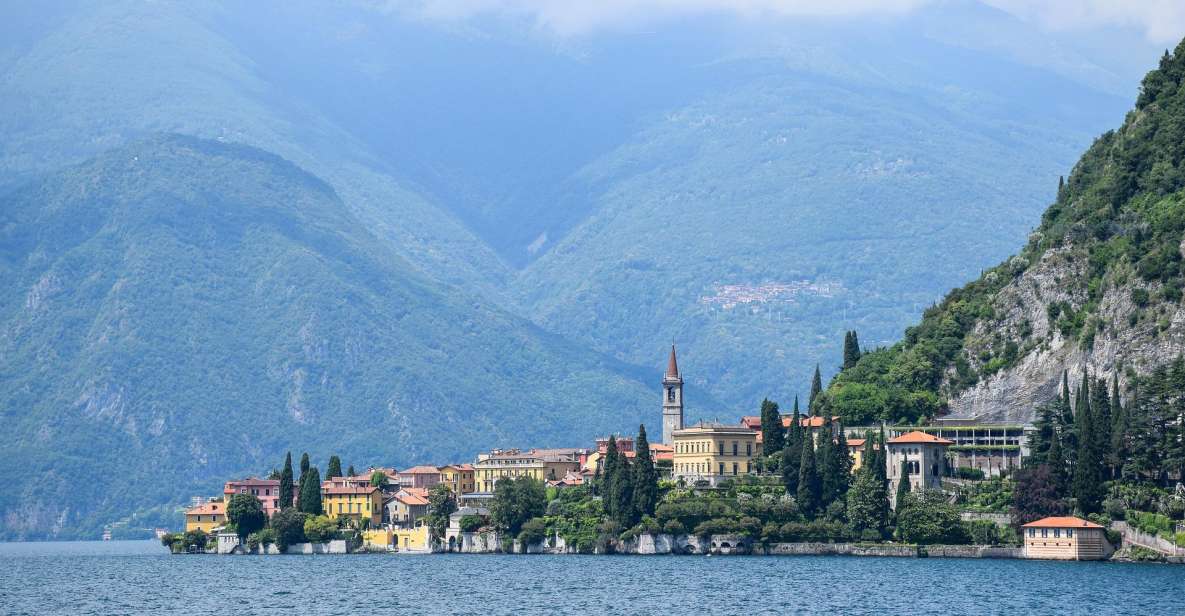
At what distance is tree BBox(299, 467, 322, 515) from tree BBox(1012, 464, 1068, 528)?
2342 inches

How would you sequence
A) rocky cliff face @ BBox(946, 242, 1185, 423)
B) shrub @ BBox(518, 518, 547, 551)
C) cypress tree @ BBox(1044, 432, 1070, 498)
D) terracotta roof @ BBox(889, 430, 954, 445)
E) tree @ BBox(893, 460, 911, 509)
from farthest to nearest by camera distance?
shrub @ BBox(518, 518, 547, 551), terracotta roof @ BBox(889, 430, 954, 445), rocky cliff face @ BBox(946, 242, 1185, 423), tree @ BBox(893, 460, 911, 509), cypress tree @ BBox(1044, 432, 1070, 498)

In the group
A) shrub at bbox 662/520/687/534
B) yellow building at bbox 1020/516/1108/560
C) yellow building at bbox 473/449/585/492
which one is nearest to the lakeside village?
yellow building at bbox 1020/516/1108/560

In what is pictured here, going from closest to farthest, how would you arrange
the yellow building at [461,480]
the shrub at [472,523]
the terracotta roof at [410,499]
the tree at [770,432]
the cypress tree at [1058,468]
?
the cypress tree at [1058,468]
the tree at [770,432]
the shrub at [472,523]
the terracotta roof at [410,499]
the yellow building at [461,480]

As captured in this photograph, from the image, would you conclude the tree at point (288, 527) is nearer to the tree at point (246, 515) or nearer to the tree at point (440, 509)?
the tree at point (246, 515)

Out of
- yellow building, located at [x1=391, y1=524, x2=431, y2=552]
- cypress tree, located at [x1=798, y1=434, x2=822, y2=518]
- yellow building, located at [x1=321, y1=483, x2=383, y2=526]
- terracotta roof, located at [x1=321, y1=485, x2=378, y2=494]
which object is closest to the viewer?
cypress tree, located at [x1=798, y1=434, x2=822, y2=518]

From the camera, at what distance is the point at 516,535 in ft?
543

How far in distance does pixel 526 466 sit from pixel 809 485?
49.7m

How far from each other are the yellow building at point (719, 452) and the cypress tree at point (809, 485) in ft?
57.5

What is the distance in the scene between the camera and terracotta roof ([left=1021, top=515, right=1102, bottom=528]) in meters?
132

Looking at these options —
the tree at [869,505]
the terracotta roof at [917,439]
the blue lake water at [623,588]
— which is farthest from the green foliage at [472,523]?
the tree at [869,505]

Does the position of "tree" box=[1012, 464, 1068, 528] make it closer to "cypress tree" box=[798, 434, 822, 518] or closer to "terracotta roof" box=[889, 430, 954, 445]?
"terracotta roof" box=[889, 430, 954, 445]

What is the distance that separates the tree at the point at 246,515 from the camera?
17838cm

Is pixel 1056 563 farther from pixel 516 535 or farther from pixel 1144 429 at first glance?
pixel 516 535

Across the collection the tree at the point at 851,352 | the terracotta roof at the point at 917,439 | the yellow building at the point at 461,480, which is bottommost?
the terracotta roof at the point at 917,439
